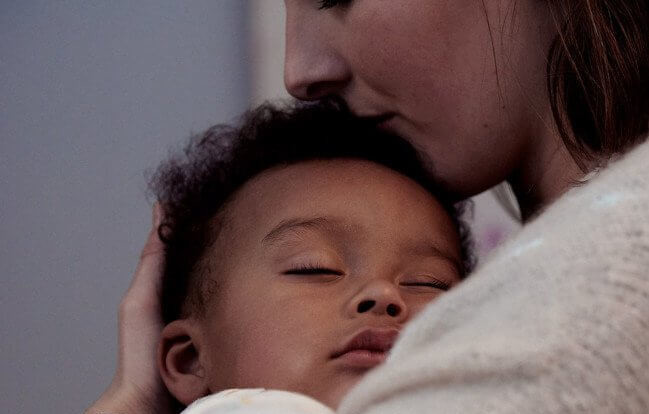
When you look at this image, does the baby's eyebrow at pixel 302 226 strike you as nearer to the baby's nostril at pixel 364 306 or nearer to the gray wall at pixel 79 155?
the baby's nostril at pixel 364 306

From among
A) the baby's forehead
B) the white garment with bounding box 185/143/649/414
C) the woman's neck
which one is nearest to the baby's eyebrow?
the baby's forehead

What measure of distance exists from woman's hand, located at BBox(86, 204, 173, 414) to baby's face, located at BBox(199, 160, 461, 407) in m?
0.12

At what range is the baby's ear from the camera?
99cm

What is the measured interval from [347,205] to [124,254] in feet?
3.44

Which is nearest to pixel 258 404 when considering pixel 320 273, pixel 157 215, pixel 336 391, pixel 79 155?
pixel 336 391

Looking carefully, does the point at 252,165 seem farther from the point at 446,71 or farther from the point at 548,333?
the point at 548,333

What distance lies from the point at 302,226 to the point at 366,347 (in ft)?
0.62

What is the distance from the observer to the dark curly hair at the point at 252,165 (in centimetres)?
110

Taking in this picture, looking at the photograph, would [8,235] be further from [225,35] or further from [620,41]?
[620,41]

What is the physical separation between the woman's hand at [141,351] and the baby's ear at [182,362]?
0.03m

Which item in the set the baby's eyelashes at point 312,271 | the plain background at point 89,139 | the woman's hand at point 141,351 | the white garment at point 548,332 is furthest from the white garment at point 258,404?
the plain background at point 89,139

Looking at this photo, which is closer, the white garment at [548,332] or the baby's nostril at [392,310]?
the white garment at [548,332]

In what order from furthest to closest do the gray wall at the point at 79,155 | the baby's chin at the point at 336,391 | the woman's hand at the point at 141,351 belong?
the gray wall at the point at 79,155 < the woman's hand at the point at 141,351 < the baby's chin at the point at 336,391

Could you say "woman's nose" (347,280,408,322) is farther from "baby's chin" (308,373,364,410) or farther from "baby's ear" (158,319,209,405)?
"baby's ear" (158,319,209,405)
